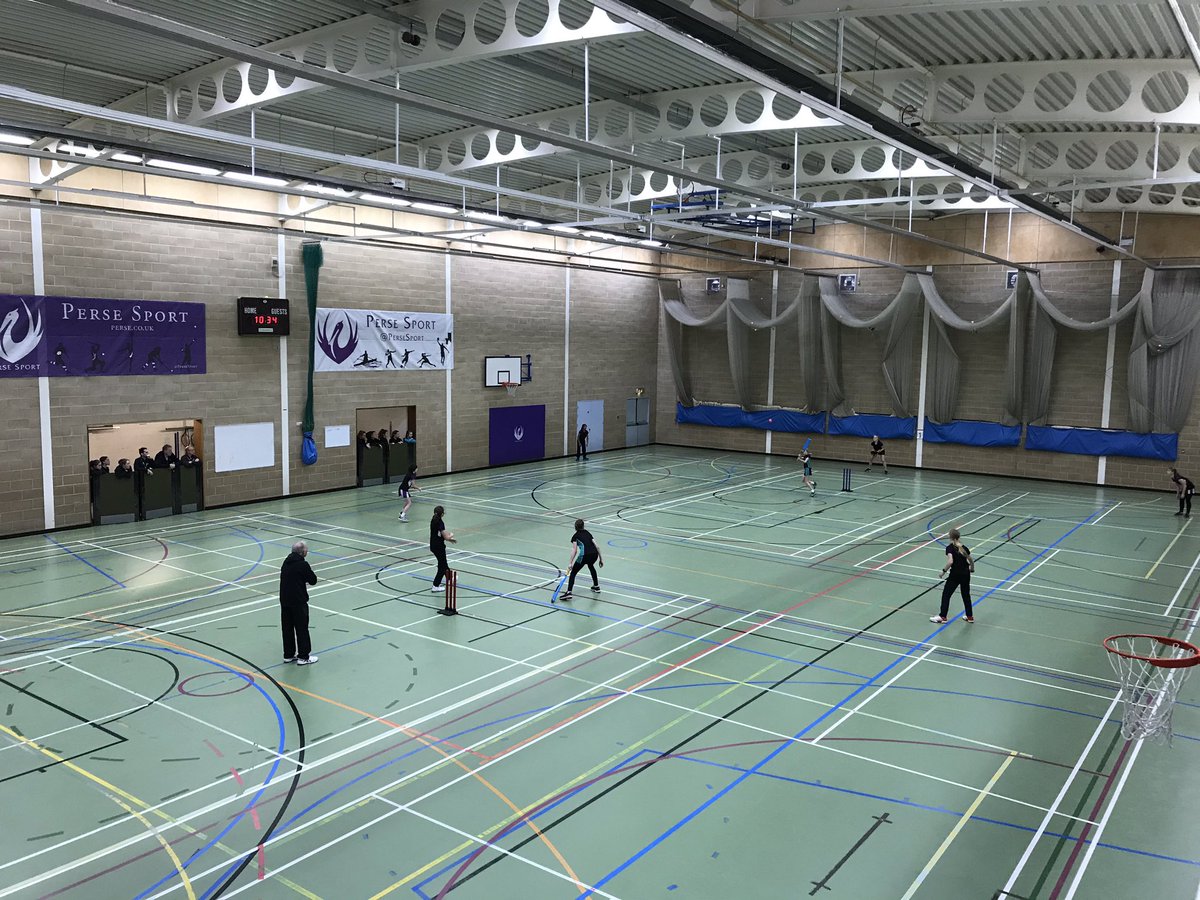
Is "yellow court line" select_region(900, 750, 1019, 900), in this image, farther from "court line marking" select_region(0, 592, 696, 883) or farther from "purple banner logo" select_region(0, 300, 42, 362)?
"purple banner logo" select_region(0, 300, 42, 362)

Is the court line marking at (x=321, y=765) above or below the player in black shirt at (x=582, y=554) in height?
below

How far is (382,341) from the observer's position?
1196 inches

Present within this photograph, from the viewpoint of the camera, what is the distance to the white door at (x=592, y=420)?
39.5 metres

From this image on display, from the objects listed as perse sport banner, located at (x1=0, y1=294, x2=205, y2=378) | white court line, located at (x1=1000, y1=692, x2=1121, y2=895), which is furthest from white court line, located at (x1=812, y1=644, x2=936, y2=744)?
perse sport banner, located at (x1=0, y1=294, x2=205, y2=378)

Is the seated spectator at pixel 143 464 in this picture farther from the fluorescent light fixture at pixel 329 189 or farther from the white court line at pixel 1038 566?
the white court line at pixel 1038 566

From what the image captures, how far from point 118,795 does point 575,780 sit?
4890 mm

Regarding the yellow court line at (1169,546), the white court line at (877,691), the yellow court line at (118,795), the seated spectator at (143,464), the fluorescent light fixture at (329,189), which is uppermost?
the fluorescent light fixture at (329,189)

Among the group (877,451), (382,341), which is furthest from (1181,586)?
(382,341)

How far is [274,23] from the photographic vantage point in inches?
571

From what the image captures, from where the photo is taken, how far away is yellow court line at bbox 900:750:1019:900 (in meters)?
8.07

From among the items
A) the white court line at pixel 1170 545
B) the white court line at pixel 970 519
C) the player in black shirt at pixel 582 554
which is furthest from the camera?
the white court line at pixel 970 519

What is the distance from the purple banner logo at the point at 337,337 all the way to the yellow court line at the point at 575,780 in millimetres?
19812

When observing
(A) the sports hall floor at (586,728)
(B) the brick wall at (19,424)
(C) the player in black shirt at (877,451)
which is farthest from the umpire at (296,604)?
(C) the player in black shirt at (877,451)

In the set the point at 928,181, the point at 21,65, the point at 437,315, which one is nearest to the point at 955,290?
the point at 928,181
